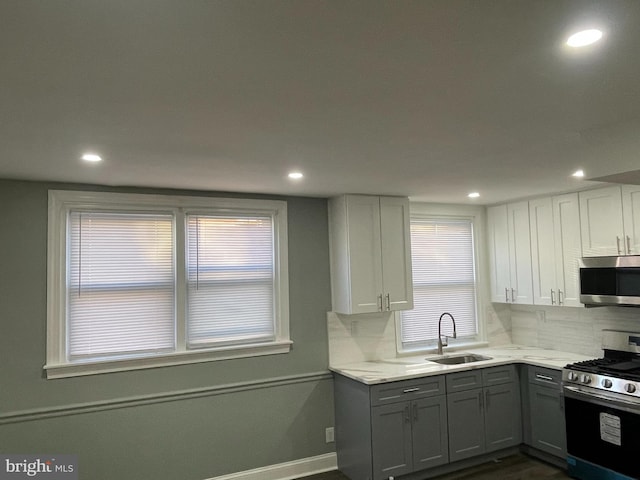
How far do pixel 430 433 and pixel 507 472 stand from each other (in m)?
0.77

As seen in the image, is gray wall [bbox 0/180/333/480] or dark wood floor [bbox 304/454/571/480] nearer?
gray wall [bbox 0/180/333/480]

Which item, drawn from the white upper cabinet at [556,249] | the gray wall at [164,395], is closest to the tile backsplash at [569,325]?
the white upper cabinet at [556,249]

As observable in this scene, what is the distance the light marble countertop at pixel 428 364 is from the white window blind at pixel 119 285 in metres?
1.56

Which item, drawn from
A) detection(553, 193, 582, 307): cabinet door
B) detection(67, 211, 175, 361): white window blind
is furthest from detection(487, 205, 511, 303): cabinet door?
detection(67, 211, 175, 361): white window blind

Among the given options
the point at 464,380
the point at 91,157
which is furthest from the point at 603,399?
the point at 91,157

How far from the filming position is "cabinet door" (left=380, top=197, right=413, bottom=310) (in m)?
4.05

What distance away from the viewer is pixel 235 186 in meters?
3.49

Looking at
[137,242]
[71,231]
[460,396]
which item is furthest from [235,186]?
[460,396]

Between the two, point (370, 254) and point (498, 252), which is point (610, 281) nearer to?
point (498, 252)

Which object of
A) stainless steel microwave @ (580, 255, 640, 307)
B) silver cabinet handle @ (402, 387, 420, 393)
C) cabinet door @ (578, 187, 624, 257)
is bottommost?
silver cabinet handle @ (402, 387, 420, 393)

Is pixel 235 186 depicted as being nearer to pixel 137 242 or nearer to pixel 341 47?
pixel 137 242

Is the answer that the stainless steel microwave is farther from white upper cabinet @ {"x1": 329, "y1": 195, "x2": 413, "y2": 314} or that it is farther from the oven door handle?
white upper cabinet @ {"x1": 329, "y1": 195, "x2": 413, "y2": 314}

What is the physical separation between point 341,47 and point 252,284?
2.74 meters

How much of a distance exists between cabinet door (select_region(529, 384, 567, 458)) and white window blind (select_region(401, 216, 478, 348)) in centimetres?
99
